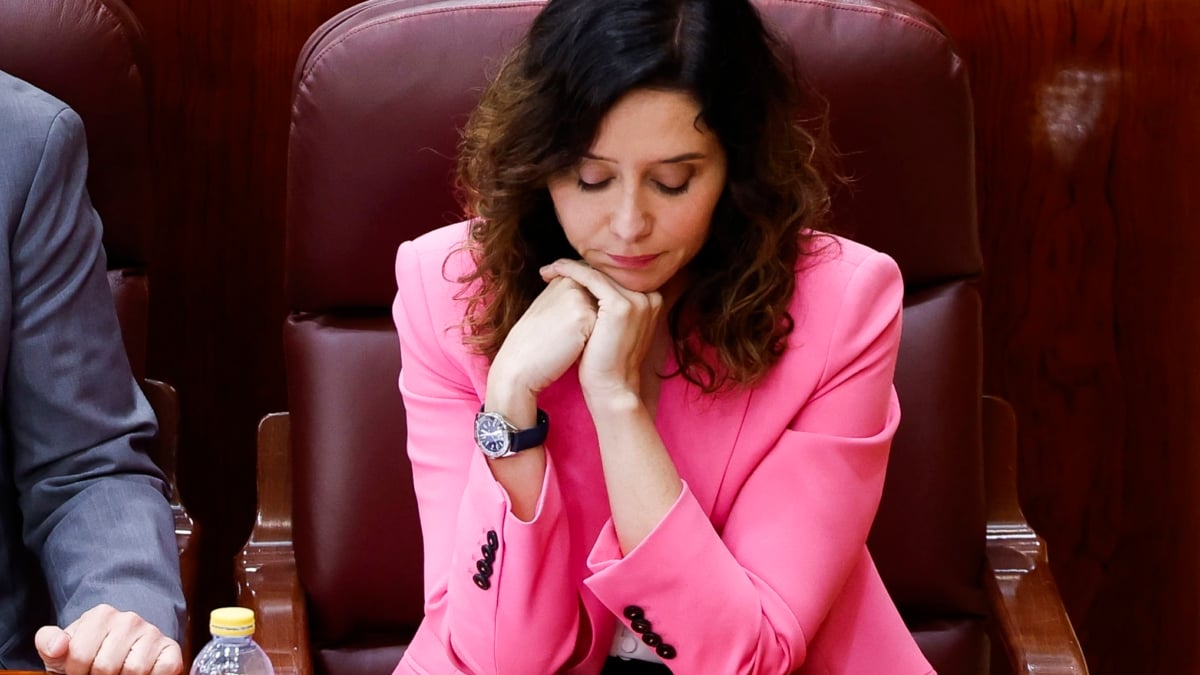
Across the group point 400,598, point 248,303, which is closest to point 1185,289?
point 400,598

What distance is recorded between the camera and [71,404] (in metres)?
1.58

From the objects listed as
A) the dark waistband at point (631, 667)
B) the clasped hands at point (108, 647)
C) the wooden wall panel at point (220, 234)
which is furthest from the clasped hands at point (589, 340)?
the wooden wall panel at point (220, 234)

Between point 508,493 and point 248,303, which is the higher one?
point 508,493

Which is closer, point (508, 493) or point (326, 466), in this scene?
point (508, 493)

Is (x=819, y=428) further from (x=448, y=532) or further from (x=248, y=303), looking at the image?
(x=248, y=303)

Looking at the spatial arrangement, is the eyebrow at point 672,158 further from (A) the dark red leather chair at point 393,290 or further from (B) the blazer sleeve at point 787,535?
(A) the dark red leather chair at point 393,290

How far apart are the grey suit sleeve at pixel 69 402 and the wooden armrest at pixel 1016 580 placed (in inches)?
33.2

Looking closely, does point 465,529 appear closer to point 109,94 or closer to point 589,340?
point 589,340

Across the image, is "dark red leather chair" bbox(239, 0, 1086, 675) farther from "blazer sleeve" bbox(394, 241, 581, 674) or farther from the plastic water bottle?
the plastic water bottle

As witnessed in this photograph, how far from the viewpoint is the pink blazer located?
1406mm

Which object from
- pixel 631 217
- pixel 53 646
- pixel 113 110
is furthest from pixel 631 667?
pixel 113 110

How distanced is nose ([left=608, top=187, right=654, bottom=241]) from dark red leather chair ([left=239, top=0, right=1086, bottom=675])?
380 mm

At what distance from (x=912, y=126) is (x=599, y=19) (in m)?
0.49

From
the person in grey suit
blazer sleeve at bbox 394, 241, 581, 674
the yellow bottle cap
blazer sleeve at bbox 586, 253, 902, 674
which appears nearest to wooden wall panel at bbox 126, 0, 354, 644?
the person in grey suit
